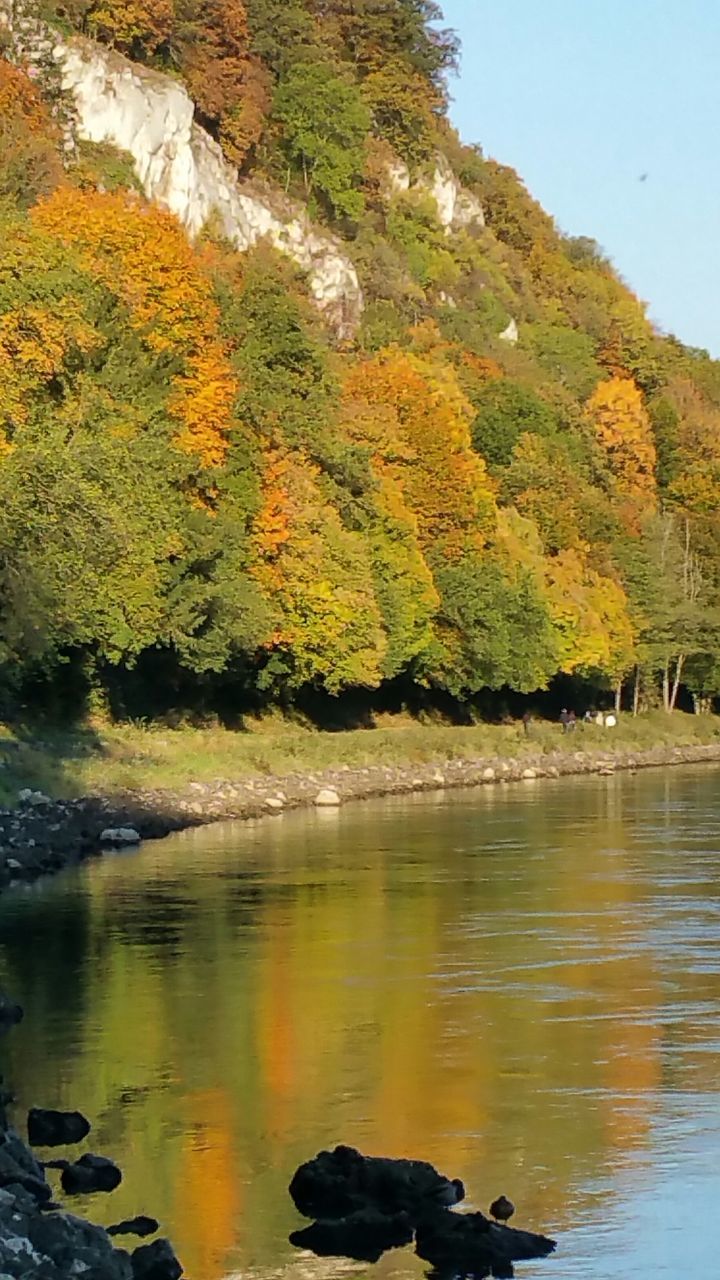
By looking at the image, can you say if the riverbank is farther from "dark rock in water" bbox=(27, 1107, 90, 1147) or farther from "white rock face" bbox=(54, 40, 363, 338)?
"white rock face" bbox=(54, 40, 363, 338)

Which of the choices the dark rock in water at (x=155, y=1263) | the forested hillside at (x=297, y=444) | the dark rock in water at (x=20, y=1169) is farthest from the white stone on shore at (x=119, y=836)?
the dark rock in water at (x=155, y=1263)

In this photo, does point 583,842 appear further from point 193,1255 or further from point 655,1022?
point 193,1255

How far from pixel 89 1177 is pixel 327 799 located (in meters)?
47.3

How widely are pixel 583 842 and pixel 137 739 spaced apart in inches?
797

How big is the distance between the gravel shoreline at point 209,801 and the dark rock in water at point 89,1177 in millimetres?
22043

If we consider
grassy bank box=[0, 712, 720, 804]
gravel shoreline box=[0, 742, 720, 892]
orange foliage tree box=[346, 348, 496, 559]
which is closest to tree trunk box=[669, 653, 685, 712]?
grassy bank box=[0, 712, 720, 804]

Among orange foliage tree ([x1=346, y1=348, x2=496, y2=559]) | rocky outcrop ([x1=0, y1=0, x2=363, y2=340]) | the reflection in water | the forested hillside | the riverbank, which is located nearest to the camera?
the reflection in water


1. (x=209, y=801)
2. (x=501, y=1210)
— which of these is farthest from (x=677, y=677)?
(x=501, y=1210)

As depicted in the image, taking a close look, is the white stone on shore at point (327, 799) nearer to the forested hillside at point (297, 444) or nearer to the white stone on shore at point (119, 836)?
the forested hillside at point (297, 444)

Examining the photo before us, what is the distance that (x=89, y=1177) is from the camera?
1958 cm

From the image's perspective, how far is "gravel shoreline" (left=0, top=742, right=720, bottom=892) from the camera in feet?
155

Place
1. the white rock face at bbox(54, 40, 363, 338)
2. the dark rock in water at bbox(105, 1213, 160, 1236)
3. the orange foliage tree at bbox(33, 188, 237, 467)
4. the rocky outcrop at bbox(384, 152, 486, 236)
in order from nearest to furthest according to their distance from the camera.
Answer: the dark rock in water at bbox(105, 1213, 160, 1236), the orange foliage tree at bbox(33, 188, 237, 467), the white rock face at bbox(54, 40, 363, 338), the rocky outcrop at bbox(384, 152, 486, 236)

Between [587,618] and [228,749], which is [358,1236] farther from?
[587,618]

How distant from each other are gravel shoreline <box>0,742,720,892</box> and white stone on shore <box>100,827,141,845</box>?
0.12 ft
